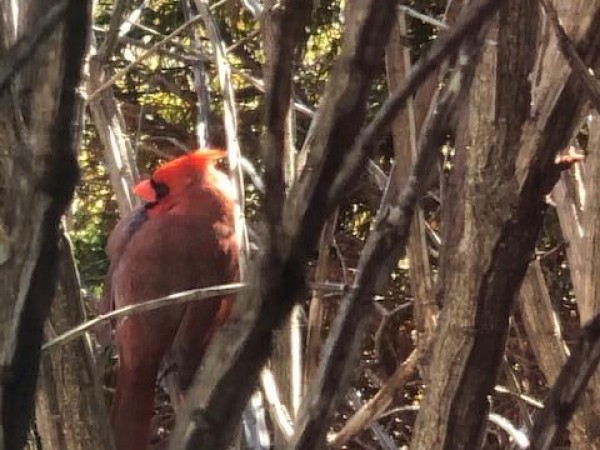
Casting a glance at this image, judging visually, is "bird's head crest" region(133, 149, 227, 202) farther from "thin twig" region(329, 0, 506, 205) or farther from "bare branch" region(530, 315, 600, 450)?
"thin twig" region(329, 0, 506, 205)

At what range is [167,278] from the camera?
2.56 metres

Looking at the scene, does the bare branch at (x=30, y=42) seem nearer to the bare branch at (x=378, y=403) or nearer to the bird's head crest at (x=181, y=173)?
the bare branch at (x=378, y=403)

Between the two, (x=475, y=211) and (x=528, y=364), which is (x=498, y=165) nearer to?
(x=475, y=211)

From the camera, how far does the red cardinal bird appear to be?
254cm

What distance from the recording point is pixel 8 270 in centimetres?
75

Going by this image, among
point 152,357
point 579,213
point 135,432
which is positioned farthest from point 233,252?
point 579,213

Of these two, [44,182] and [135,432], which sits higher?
[44,182]

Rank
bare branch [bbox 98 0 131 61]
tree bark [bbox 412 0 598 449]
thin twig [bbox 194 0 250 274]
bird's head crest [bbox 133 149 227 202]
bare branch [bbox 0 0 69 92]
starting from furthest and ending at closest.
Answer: bird's head crest [bbox 133 149 227 202] < bare branch [bbox 98 0 131 61] < thin twig [bbox 194 0 250 274] < tree bark [bbox 412 0 598 449] < bare branch [bbox 0 0 69 92]

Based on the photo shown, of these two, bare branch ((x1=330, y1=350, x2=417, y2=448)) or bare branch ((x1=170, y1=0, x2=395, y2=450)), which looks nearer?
bare branch ((x1=170, y1=0, x2=395, y2=450))

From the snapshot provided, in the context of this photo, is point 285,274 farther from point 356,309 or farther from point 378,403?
point 378,403

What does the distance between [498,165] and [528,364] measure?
224cm

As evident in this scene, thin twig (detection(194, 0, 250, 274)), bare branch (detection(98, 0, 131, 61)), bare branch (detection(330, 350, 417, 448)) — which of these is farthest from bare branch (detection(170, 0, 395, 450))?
bare branch (detection(98, 0, 131, 61))

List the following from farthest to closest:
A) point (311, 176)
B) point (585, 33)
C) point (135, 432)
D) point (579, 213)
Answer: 1. point (135, 432)
2. point (579, 213)
3. point (585, 33)
4. point (311, 176)

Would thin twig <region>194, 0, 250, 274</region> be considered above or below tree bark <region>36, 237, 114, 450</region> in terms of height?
above
